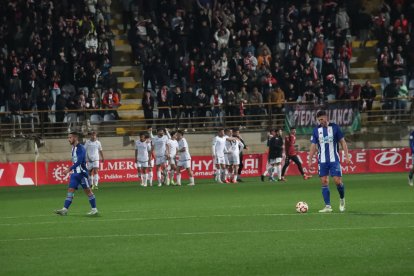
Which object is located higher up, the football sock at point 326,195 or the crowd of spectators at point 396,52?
the crowd of spectators at point 396,52

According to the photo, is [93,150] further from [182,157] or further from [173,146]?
[182,157]

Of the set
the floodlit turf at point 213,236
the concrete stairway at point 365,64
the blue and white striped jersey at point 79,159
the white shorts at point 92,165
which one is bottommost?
the floodlit turf at point 213,236

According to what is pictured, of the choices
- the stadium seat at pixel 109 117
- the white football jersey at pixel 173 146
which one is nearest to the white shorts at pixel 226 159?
the white football jersey at pixel 173 146

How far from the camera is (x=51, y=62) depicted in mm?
44375

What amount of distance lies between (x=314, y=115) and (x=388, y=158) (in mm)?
3825

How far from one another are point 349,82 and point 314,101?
268 centimetres

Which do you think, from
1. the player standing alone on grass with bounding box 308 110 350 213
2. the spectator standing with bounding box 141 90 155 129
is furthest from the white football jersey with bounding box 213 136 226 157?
the player standing alone on grass with bounding box 308 110 350 213

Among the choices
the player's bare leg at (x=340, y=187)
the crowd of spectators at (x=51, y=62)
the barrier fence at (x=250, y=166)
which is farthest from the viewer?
the crowd of spectators at (x=51, y=62)

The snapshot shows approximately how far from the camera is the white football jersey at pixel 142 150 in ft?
132

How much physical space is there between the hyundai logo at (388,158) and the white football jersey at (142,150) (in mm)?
10757

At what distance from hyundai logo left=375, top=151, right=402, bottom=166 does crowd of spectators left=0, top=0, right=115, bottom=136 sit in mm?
12053

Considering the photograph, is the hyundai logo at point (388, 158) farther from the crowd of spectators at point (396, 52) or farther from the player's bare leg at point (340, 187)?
the player's bare leg at point (340, 187)

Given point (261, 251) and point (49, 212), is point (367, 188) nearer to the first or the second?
point (49, 212)

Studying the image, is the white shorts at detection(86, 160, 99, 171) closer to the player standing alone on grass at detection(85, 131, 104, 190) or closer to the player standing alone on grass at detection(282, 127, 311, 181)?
the player standing alone on grass at detection(85, 131, 104, 190)
